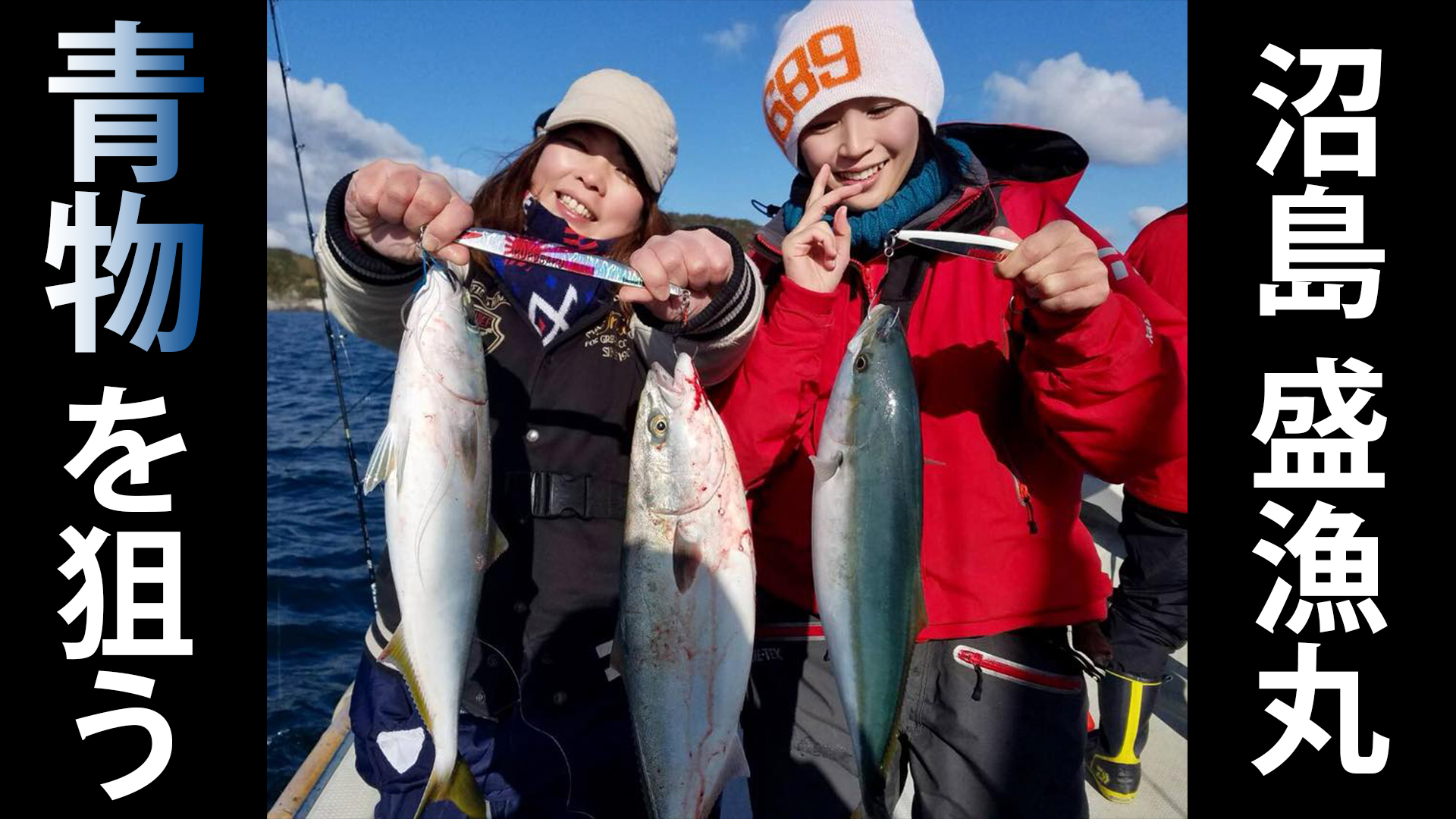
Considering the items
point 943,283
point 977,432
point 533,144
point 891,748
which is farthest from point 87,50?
point 891,748

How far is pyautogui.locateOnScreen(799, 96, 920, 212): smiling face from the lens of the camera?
2.65 metres

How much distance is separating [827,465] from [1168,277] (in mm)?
2634

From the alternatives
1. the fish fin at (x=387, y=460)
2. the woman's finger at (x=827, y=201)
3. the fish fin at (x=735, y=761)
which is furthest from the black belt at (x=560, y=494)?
the woman's finger at (x=827, y=201)

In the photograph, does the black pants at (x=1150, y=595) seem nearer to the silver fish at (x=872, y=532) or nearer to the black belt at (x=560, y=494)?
the silver fish at (x=872, y=532)

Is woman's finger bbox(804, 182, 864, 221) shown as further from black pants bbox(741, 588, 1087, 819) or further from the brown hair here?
black pants bbox(741, 588, 1087, 819)

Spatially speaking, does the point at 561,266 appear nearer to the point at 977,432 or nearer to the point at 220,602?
the point at 977,432

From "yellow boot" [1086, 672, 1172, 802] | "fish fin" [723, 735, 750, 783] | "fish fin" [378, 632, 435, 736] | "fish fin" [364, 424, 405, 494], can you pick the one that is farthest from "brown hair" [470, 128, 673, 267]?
"yellow boot" [1086, 672, 1172, 802]

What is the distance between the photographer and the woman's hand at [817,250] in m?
2.36

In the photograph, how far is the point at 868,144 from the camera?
2658 millimetres

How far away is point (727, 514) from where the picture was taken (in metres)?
2.15

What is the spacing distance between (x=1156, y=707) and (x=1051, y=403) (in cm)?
431

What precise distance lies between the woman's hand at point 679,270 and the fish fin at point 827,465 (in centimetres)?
55

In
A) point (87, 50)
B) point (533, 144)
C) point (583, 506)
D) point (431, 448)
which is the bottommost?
point (583, 506)

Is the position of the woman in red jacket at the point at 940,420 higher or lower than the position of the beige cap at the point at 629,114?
lower
